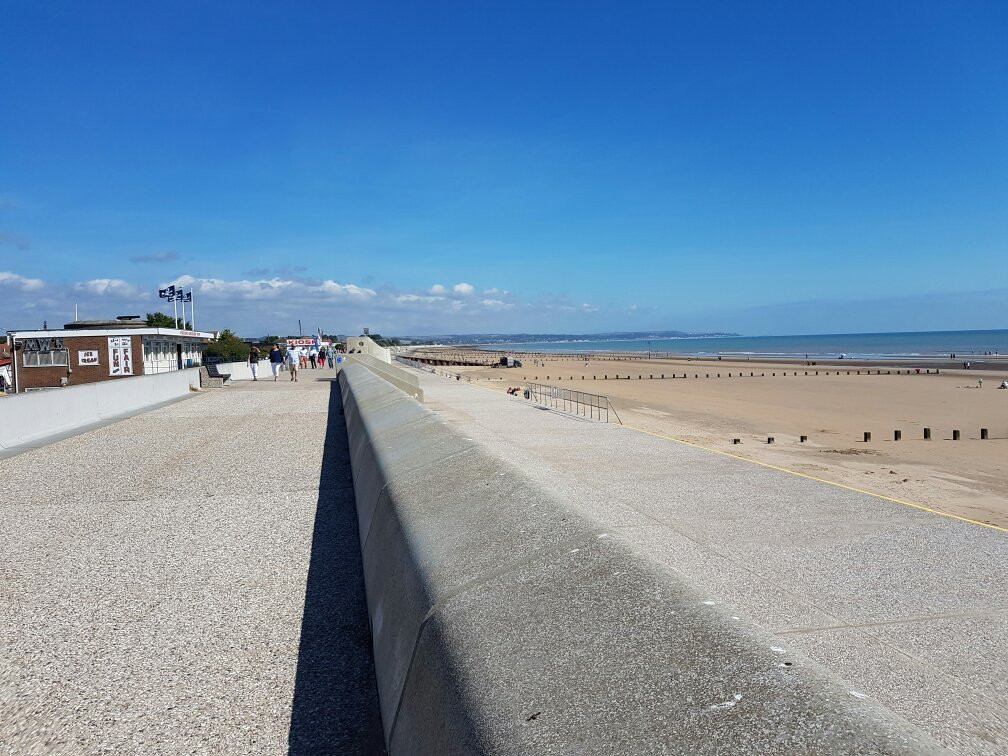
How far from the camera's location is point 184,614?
4.54 m

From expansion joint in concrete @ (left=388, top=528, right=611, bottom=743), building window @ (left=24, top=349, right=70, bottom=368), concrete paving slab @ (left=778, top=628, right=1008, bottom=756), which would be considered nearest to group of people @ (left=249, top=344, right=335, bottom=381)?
building window @ (left=24, top=349, right=70, bottom=368)

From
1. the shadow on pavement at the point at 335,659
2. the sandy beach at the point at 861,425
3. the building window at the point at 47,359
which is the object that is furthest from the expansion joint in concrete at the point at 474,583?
the building window at the point at 47,359

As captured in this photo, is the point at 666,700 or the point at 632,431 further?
the point at 632,431

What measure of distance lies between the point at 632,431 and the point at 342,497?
7.77 m

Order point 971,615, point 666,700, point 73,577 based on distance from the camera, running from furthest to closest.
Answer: point 73,577 → point 971,615 → point 666,700

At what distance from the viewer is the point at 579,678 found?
2.04 m

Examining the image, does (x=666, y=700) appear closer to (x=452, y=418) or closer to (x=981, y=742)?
(x=981, y=742)

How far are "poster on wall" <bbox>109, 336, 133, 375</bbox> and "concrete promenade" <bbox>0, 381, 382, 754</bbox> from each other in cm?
2071

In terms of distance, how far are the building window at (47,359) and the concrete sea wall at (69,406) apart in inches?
357

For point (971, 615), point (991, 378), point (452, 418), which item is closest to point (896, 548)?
point (971, 615)

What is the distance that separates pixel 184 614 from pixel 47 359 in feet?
94.5

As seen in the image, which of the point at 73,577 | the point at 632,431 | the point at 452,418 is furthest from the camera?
the point at 452,418

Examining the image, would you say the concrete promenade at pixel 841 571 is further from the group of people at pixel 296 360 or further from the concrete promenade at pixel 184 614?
the group of people at pixel 296 360

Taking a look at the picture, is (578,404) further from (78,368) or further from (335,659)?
(335,659)
